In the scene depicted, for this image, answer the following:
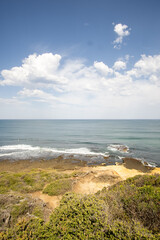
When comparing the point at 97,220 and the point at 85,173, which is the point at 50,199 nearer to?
the point at 85,173

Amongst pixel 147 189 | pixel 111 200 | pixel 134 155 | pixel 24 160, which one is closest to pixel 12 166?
pixel 24 160

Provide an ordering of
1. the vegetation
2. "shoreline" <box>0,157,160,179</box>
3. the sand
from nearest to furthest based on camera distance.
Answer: the vegetation → the sand → "shoreline" <box>0,157,160,179</box>

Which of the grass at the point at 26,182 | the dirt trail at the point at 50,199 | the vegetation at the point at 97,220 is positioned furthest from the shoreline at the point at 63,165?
the vegetation at the point at 97,220

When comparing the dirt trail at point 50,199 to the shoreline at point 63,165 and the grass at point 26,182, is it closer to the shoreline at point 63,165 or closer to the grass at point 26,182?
the grass at point 26,182

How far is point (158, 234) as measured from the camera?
14.2 feet

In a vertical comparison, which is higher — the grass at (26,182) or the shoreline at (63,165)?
the grass at (26,182)

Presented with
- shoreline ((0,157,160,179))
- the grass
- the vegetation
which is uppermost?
the vegetation

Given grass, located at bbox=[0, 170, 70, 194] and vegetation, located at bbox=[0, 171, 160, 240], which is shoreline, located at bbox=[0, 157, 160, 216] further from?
vegetation, located at bbox=[0, 171, 160, 240]

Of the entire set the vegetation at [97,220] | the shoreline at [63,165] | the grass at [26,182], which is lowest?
the shoreline at [63,165]

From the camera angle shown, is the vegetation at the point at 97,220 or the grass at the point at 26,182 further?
the grass at the point at 26,182

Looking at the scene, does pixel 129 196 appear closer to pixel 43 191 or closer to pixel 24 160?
pixel 43 191

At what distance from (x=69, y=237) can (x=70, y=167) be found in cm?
1899

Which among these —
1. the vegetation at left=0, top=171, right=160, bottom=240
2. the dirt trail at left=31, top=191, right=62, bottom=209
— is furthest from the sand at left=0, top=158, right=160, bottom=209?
the vegetation at left=0, top=171, right=160, bottom=240

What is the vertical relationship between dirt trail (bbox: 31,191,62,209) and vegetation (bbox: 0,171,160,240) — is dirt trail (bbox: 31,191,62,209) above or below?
below
